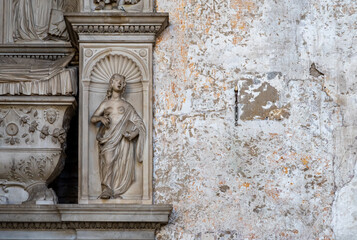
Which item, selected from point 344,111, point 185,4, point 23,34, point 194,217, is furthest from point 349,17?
point 23,34

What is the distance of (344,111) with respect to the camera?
11.7 meters

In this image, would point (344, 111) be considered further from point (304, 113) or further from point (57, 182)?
point (57, 182)

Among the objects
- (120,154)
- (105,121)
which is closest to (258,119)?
(120,154)

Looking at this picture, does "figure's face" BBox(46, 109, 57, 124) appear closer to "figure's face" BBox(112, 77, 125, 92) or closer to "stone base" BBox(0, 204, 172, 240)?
"figure's face" BBox(112, 77, 125, 92)

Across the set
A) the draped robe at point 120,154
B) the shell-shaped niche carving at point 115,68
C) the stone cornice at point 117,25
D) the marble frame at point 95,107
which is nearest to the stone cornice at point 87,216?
the marble frame at point 95,107

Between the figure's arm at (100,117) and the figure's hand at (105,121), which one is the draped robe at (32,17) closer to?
the figure's arm at (100,117)

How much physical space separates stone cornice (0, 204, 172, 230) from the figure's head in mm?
1215

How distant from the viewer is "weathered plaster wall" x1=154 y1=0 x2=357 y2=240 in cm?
1145

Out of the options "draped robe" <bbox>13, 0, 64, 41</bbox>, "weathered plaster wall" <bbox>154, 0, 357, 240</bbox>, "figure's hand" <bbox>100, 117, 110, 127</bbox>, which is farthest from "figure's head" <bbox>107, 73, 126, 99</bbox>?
"draped robe" <bbox>13, 0, 64, 41</bbox>

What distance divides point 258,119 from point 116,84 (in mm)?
1527

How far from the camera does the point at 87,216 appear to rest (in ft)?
36.8

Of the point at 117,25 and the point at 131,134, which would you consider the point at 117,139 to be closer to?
the point at 131,134

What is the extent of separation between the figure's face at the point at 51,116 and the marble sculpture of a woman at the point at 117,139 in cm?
45

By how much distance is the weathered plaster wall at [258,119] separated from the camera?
1145 cm
